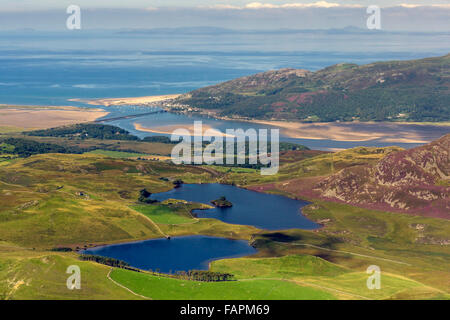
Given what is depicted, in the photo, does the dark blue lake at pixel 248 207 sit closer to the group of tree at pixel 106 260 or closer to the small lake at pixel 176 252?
the small lake at pixel 176 252

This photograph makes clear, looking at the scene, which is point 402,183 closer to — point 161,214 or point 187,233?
point 187,233

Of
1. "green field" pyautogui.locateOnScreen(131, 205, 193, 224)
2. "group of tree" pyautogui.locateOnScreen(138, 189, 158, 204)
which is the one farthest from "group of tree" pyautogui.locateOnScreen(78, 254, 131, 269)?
"group of tree" pyautogui.locateOnScreen(138, 189, 158, 204)

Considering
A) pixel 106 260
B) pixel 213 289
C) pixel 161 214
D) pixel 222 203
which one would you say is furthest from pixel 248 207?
pixel 213 289

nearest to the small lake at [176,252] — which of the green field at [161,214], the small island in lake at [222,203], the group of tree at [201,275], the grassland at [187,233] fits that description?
the grassland at [187,233]

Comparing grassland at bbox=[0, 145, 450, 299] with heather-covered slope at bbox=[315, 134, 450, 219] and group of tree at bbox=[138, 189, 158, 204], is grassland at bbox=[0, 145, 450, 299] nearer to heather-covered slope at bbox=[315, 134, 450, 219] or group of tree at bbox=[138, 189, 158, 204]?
group of tree at bbox=[138, 189, 158, 204]
